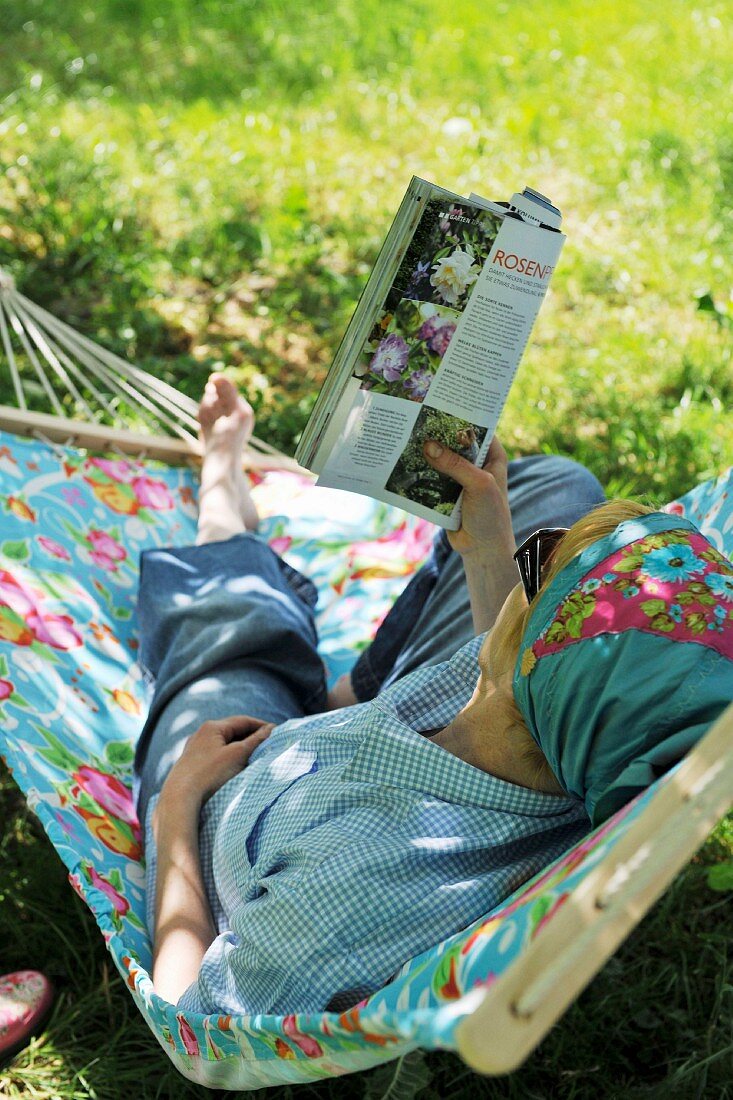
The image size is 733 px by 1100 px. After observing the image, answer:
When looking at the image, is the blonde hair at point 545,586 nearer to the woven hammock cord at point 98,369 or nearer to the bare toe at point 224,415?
the bare toe at point 224,415

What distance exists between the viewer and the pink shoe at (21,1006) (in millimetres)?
1707

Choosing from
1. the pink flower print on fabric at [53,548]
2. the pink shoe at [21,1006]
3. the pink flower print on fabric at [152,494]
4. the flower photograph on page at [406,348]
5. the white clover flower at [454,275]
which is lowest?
the pink shoe at [21,1006]

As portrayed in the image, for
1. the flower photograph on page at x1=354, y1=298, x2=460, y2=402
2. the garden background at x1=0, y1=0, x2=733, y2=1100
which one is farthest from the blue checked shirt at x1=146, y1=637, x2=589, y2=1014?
the flower photograph on page at x1=354, y1=298, x2=460, y2=402

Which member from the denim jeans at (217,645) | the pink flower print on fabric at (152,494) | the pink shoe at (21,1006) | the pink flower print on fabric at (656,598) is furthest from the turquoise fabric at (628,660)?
the pink flower print on fabric at (152,494)

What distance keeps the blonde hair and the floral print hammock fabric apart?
0.16m

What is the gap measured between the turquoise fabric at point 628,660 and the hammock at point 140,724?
0.27 ft

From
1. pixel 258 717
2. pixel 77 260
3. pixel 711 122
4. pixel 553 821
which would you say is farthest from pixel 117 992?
pixel 711 122

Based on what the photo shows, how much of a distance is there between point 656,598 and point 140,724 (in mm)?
1198

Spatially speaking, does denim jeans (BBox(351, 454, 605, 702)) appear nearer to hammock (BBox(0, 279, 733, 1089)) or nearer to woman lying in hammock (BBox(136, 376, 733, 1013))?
woman lying in hammock (BBox(136, 376, 733, 1013))

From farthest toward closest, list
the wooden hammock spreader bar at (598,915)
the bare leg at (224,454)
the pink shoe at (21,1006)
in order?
the bare leg at (224,454)
the pink shoe at (21,1006)
the wooden hammock spreader bar at (598,915)

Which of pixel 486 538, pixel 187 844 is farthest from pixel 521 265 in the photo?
pixel 187 844

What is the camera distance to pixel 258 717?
6.08ft

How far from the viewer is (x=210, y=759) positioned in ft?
5.48

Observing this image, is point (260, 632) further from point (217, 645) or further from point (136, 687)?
point (136, 687)
